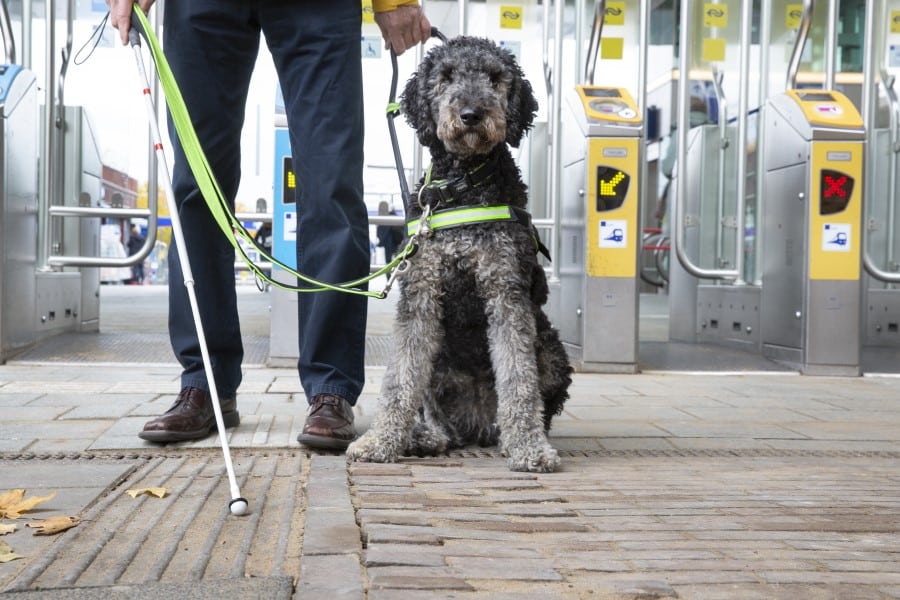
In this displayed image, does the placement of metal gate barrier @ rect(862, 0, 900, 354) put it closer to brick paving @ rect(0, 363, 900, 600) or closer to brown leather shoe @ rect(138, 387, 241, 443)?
brick paving @ rect(0, 363, 900, 600)

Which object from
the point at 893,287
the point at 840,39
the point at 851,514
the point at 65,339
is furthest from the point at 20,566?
the point at 840,39

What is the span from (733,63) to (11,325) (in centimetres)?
744

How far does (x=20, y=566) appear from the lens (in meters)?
1.76

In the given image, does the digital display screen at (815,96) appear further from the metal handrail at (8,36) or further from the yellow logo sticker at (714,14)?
the metal handrail at (8,36)

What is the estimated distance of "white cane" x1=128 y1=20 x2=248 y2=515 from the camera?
220cm

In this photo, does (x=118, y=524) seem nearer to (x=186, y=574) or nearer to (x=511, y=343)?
(x=186, y=574)

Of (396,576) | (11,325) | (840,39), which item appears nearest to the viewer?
(396,576)

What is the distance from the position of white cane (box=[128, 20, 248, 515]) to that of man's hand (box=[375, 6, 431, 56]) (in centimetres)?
83

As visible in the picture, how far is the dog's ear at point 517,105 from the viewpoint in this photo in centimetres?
305

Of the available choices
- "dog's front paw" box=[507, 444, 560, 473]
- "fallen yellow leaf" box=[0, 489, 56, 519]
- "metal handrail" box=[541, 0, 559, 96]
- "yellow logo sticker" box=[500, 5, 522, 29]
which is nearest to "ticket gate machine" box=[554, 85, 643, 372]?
"metal handrail" box=[541, 0, 559, 96]

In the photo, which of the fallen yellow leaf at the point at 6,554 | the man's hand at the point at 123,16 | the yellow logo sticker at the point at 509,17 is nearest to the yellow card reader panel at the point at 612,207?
the yellow logo sticker at the point at 509,17

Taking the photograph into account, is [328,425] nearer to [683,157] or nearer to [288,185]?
[288,185]

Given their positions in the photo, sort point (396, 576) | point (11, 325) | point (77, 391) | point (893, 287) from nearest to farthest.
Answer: point (396, 576) < point (77, 391) < point (11, 325) < point (893, 287)

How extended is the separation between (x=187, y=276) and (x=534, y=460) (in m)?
1.11
